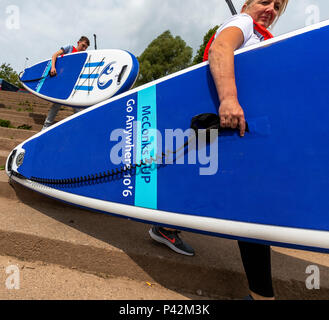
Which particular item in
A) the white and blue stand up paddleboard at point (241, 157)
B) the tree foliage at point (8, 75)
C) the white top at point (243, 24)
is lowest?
the white and blue stand up paddleboard at point (241, 157)

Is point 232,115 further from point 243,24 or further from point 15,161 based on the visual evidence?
point 15,161

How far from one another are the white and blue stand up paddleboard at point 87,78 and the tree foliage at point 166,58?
62.2ft

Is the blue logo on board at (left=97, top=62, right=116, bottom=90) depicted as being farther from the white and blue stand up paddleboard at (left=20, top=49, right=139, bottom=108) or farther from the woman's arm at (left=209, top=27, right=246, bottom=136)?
the woman's arm at (left=209, top=27, right=246, bottom=136)

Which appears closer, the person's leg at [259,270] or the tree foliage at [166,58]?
the person's leg at [259,270]

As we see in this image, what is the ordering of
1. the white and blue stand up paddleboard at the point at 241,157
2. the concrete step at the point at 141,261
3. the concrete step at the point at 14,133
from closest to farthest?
the white and blue stand up paddleboard at the point at 241,157 < the concrete step at the point at 141,261 < the concrete step at the point at 14,133

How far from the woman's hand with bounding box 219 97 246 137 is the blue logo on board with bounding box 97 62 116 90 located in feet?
6.09

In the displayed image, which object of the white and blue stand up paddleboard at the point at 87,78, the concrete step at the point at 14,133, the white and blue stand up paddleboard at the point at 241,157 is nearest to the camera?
the white and blue stand up paddleboard at the point at 241,157

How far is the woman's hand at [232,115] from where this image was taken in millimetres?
919

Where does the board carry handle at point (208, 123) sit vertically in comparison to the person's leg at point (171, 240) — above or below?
above

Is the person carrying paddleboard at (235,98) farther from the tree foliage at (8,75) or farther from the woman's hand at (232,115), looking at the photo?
the tree foliage at (8,75)

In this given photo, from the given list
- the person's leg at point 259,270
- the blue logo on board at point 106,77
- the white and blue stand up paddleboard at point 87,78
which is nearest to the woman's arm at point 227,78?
the person's leg at point 259,270

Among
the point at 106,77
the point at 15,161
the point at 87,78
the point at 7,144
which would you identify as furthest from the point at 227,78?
the point at 7,144

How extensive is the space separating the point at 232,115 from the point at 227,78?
164 millimetres

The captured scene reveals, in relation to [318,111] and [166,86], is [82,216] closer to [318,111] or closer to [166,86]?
[166,86]
